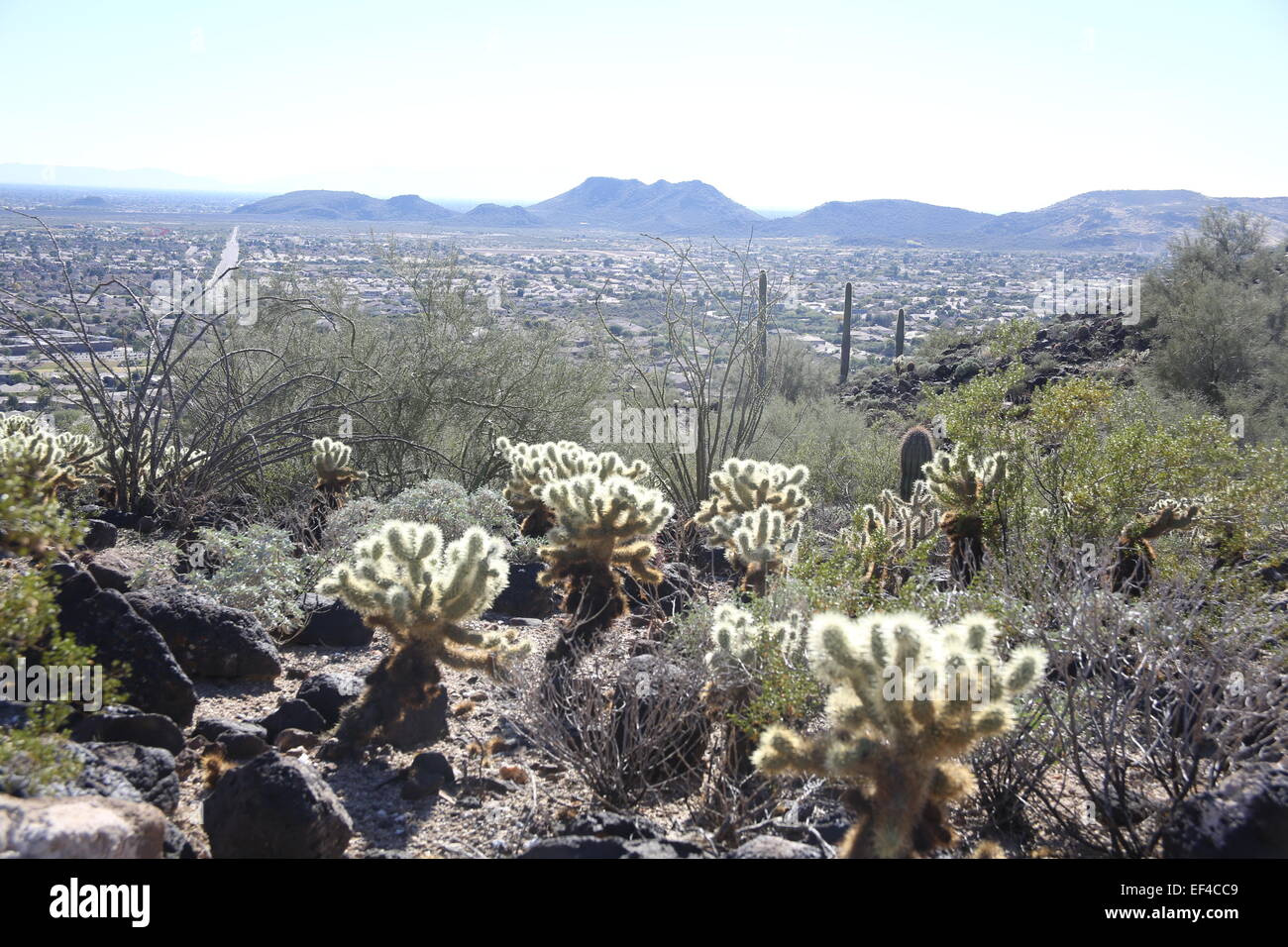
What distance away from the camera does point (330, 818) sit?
3.12 metres

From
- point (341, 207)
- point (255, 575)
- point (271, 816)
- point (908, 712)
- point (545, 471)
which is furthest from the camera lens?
point (341, 207)

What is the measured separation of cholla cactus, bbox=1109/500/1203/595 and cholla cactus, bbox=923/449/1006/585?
33.4 inches

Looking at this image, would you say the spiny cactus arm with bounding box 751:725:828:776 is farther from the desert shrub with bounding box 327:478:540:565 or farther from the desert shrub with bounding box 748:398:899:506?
the desert shrub with bounding box 748:398:899:506

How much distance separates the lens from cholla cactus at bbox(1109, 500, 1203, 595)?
5773 mm

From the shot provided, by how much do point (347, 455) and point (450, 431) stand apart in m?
2.75

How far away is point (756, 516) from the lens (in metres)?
5.36

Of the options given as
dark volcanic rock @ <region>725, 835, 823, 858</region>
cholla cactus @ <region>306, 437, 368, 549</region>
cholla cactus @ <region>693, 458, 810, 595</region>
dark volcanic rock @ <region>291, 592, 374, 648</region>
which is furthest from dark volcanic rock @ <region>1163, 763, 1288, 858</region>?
cholla cactus @ <region>306, 437, 368, 549</region>

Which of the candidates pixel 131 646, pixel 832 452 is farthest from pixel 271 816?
pixel 832 452

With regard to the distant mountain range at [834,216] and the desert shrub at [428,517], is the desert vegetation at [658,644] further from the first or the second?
the distant mountain range at [834,216]

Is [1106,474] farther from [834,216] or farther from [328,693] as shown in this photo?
[834,216]

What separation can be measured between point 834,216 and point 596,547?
69286 millimetres

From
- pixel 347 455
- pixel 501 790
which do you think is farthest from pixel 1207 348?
pixel 501 790
